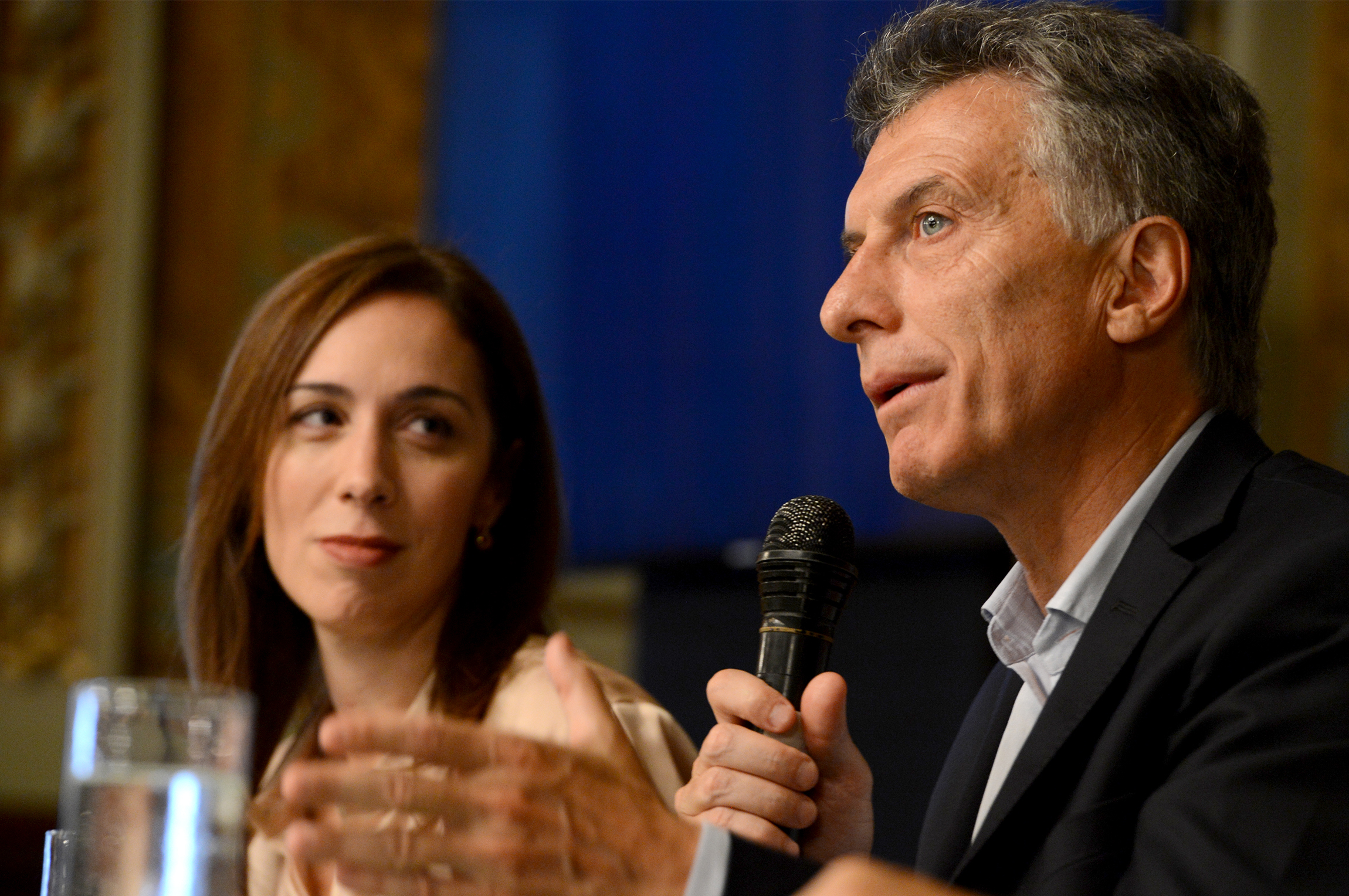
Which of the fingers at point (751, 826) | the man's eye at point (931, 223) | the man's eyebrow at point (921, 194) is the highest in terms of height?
the man's eyebrow at point (921, 194)

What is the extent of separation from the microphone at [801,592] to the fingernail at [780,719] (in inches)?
0.9

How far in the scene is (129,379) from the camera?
4.36 meters

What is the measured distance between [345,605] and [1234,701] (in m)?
1.46

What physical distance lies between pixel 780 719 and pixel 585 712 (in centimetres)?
20

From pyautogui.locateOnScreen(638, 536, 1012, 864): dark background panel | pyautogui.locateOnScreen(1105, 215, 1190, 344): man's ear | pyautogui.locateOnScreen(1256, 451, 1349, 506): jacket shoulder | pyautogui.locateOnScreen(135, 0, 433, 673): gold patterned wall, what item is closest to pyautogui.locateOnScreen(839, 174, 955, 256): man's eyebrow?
pyautogui.locateOnScreen(1105, 215, 1190, 344): man's ear

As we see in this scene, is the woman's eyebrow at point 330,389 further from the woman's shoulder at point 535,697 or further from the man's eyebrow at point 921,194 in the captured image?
the man's eyebrow at point 921,194

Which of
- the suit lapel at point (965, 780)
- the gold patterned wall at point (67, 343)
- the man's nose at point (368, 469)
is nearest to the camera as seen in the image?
the suit lapel at point (965, 780)

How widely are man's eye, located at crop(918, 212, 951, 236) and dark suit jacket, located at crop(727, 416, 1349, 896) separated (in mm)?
390

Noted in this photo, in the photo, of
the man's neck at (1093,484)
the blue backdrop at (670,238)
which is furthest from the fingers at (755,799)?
the blue backdrop at (670,238)

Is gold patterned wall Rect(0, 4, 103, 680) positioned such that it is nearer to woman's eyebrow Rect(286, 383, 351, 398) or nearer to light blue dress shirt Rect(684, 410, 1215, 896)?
woman's eyebrow Rect(286, 383, 351, 398)

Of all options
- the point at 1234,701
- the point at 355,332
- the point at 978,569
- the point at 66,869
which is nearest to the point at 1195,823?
the point at 1234,701

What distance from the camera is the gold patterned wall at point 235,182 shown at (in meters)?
4.45

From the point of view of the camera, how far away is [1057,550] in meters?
1.62

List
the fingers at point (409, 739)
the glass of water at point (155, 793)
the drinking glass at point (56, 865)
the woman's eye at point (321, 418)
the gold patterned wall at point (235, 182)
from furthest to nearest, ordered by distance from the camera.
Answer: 1. the gold patterned wall at point (235, 182)
2. the woman's eye at point (321, 418)
3. the drinking glass at point (56, 865)
4. the fingers at point (409, 739)
5. the glass of water at point (155, 793)
